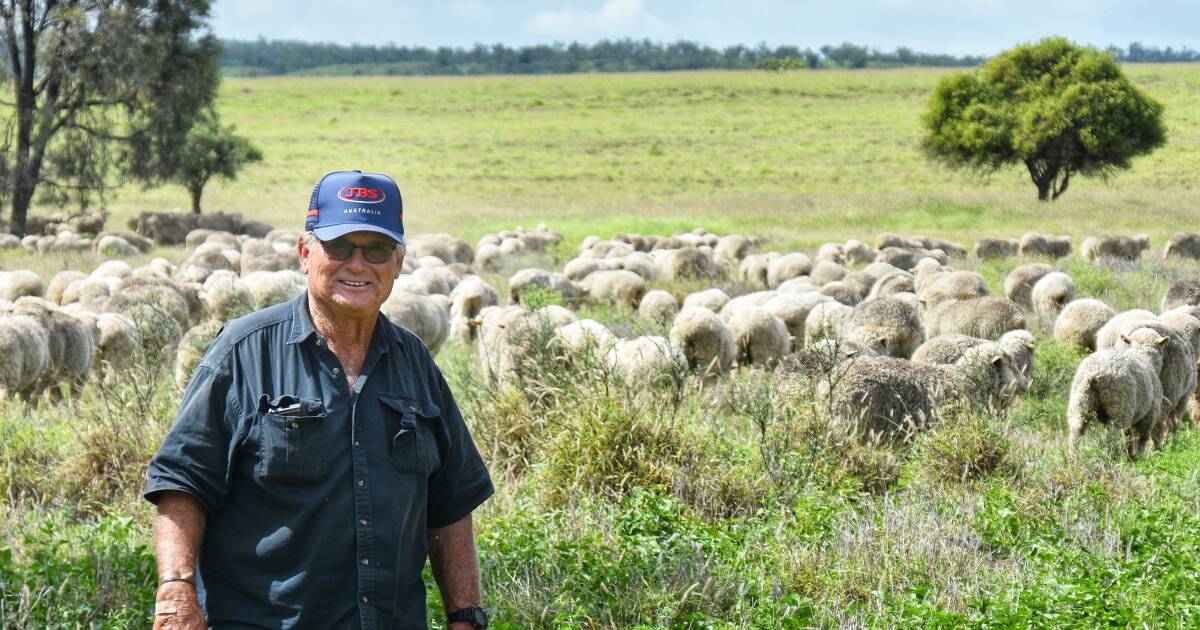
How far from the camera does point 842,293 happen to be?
15930 millimetres

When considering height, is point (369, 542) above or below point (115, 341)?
above

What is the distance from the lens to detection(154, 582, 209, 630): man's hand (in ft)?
9.72

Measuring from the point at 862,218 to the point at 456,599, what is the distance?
112 ft

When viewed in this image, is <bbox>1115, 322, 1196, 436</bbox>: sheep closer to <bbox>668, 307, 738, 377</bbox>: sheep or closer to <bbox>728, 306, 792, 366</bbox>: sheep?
<bbox>728, 306, 792, 366</bbox>: sheep

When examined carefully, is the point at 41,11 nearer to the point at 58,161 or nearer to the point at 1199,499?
the point at 58,161

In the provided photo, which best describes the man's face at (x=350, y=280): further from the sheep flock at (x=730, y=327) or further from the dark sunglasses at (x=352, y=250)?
the sheep flock at (x=730, y=327)

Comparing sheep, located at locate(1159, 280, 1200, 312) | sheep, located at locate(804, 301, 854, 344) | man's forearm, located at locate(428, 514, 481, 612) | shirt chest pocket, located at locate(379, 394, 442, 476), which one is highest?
shirt chest pocket, located at locate(379, 394, 442, 476)

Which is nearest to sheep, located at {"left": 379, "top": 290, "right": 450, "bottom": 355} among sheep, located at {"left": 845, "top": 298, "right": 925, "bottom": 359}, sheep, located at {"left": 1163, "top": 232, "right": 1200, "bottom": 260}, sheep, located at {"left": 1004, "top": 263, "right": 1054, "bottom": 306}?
sheep, located at {"left": 845, "top": 298, "right": 925, "bottom": 359}

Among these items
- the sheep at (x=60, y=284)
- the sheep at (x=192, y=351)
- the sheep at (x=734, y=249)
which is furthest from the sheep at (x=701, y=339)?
the sheep at (x=734, y=249)

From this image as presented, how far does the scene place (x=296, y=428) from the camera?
3.11 m

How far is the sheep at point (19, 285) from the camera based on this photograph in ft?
52.3

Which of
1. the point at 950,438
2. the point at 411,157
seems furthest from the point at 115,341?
the point at 411,157

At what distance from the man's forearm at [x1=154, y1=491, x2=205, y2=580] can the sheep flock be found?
5054mm

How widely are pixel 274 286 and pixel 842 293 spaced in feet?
25.0
